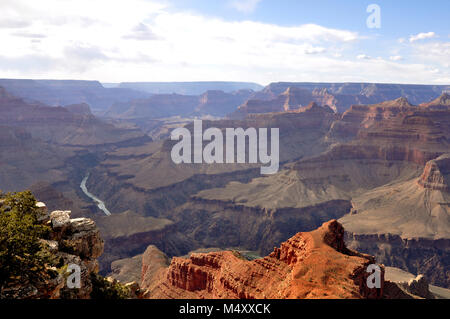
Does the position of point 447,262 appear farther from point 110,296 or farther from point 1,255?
point 1,255

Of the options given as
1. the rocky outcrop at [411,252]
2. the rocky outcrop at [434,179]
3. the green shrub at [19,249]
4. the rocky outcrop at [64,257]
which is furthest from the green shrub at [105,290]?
the rocky outcrop at [434,179]

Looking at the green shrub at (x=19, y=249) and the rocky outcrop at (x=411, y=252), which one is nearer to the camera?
the green shrub at (x=19, y=249)

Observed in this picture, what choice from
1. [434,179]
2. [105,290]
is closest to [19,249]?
[105,290]

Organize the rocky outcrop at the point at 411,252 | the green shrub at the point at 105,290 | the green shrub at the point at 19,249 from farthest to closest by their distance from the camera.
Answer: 1. the rocky outcrop at the point at 411,252
2. the green shrub at the point at 105,290
3. the green shrub at the point at 19,249

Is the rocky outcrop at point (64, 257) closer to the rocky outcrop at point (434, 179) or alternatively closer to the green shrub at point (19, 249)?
the green shrub at point (19, 249)

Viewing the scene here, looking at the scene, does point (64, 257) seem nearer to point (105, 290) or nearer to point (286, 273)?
point (105, 290)

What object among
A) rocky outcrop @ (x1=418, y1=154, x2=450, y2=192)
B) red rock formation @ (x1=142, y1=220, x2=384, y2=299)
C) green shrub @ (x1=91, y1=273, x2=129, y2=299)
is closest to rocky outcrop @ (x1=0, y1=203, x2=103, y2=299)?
green shrub @ (x1=91, y1=273, x2=129, y2=299)

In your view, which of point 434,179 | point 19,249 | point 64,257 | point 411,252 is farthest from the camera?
point 434,179

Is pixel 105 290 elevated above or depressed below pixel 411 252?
above

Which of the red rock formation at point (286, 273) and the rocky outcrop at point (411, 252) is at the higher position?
the red rock formation at point (286, 273)
